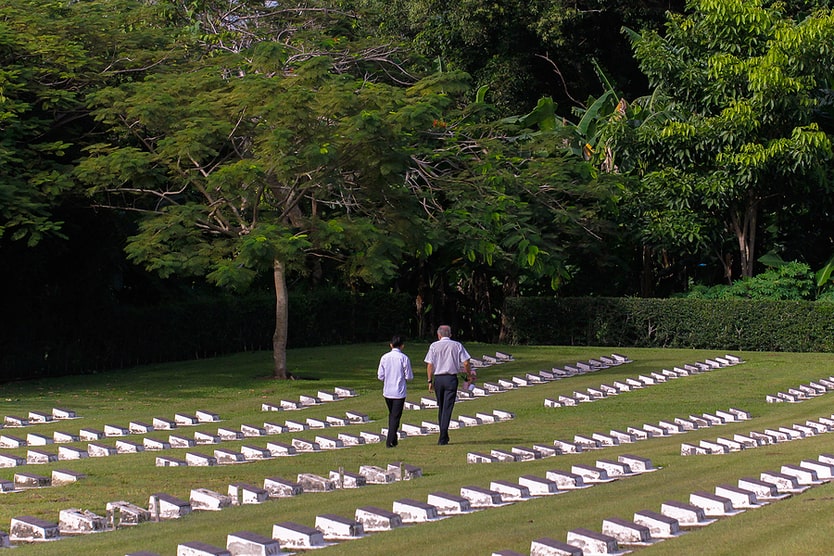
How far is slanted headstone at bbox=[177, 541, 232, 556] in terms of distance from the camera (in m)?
7.21

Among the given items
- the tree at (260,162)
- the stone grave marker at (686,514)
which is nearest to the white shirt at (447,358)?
the stone grave marker at (686,514)

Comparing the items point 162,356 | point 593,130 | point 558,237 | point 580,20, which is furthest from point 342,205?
point 580,20

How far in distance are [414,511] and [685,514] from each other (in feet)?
6.80

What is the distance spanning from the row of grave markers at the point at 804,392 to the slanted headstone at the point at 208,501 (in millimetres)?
13639

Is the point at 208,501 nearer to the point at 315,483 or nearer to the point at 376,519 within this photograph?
the point at 315,483

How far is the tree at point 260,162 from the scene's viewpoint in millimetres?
21281

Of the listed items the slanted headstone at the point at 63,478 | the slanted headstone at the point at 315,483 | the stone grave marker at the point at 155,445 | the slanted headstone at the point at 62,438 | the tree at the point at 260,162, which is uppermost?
the tree at the point at 260,162

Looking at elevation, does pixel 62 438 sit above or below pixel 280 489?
below

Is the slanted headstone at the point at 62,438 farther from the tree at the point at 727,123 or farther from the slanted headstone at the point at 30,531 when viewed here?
the tree at the point at 727,123

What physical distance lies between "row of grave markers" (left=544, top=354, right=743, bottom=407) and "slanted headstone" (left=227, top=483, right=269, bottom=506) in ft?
33.9

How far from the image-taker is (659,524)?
8.38 meters

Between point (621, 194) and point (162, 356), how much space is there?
1301cm

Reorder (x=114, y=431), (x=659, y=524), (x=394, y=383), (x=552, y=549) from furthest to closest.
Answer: (x=114, y=431) < (x=394, y=383) < (x=659, y=524) < (x=552, y=549)

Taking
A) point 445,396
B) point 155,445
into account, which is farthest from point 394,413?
point 155,445
